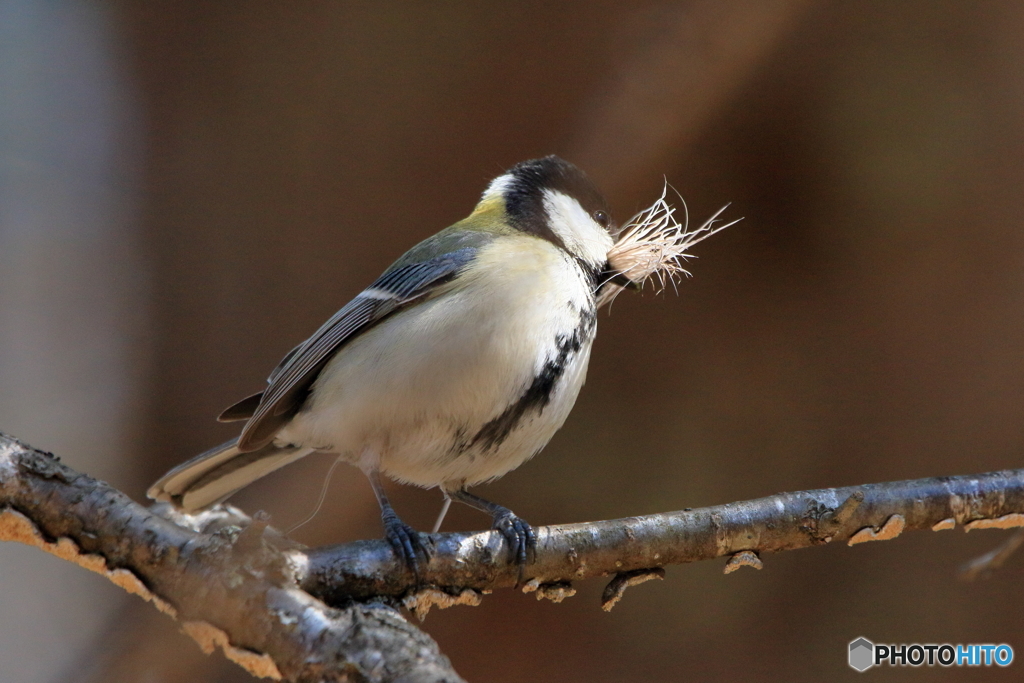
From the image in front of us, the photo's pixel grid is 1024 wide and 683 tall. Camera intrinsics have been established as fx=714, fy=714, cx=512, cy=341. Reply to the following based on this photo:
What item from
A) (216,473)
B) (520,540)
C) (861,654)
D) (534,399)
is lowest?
(861,654)

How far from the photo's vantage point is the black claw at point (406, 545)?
1358 millimetres

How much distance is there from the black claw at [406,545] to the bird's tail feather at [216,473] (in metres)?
0.57

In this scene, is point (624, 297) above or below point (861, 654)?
above

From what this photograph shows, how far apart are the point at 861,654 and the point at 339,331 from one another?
8.22ft

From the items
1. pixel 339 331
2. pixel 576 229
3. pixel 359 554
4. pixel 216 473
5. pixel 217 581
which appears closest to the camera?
pixel 217 581

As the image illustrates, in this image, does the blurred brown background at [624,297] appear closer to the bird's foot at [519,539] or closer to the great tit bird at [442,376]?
the great tit bird at [442,376]

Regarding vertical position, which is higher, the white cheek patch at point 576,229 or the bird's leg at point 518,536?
the white cheek patch at point 576,229

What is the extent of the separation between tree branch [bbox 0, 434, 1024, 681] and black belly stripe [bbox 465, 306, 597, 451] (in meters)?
0.23

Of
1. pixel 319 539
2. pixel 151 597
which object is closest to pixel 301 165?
pixel 319 539

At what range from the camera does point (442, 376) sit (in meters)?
1.54

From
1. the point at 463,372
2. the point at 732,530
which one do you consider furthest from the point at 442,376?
the point at 732,530

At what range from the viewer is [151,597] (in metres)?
1.22

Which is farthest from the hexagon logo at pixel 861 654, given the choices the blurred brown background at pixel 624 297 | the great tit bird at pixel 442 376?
the great tit bird at pixel 442 376

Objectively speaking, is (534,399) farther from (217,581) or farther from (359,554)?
(217,581)
